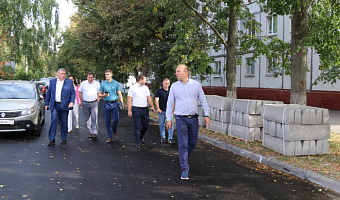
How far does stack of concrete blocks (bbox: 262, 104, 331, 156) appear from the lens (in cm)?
763

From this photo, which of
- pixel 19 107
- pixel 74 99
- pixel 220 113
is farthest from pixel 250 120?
pixel 19 107

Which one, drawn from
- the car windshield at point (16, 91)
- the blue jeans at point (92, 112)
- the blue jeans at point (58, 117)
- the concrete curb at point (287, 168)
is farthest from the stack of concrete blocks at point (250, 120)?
the car windshield at point (16, 91)

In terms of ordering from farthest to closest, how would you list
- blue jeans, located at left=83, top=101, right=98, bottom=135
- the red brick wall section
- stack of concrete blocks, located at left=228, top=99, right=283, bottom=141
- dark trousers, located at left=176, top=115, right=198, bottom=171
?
the red brick wall section → blue jeans, located at left=83, top=101, right=98, bottom=135 → stack of concrete blocks, located at left=228, top=99, right=283, bottom=141 → dark trousers, located at left=176, top=115, right=198, bottom=171

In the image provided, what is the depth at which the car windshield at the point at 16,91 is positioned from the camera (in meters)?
11.2

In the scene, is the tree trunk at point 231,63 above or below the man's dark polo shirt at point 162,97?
above

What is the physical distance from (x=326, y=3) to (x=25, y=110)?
8.16 metres

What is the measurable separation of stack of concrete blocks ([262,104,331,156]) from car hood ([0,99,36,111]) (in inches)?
263

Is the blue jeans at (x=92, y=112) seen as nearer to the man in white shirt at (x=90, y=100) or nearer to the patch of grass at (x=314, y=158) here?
the man in white shirt at (x=90, y=100)

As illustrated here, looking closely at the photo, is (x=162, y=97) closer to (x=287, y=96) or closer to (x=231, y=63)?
(x=231, y=63)

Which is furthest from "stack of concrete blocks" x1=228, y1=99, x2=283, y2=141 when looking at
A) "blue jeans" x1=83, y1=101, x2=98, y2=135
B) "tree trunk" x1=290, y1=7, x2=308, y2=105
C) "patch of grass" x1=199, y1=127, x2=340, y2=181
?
"blue jeans" x1=83, y1=101, x2=98, y2=135

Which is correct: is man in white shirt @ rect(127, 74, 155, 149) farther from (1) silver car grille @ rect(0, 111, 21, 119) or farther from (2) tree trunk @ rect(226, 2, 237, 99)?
(2) tree trunk @ rect(226, 2, 237, 99)

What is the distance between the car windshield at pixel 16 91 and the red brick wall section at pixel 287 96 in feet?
49.4

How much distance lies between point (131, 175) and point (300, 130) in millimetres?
3694

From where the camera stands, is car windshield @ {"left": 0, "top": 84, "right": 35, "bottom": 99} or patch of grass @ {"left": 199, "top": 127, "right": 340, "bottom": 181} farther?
car windshield @ {"left": 0, "top": 84, "right": 35, "bottom": 99}
